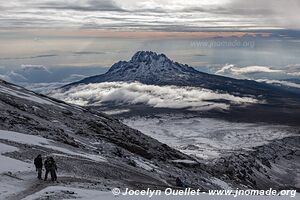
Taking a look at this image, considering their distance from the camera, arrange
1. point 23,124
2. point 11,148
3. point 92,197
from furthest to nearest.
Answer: point 23,124 < point 11,148 < point 92,197

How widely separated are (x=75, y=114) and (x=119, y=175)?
65.5 m

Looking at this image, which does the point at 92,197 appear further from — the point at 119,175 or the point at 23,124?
the point at 23,124

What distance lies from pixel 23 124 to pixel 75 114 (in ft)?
126

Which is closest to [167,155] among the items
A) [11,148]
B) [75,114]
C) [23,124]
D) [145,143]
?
[145,143]

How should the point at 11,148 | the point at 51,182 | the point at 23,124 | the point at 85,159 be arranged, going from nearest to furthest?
the point at 51,182
the point at 11,148
the point at 85,159
the point at 23,124

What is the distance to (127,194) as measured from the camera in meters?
35.8

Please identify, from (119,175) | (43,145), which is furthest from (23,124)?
(119,175)

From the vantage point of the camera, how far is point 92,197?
33.9 m

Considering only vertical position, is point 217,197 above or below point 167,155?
above

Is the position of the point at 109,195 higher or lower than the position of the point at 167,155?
higher

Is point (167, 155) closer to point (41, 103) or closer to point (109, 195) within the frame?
point (41, 103)

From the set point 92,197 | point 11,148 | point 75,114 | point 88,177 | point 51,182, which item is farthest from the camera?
point 75,114

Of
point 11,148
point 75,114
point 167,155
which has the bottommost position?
point 167,155

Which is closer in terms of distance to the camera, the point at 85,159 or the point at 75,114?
the point at 85,159
